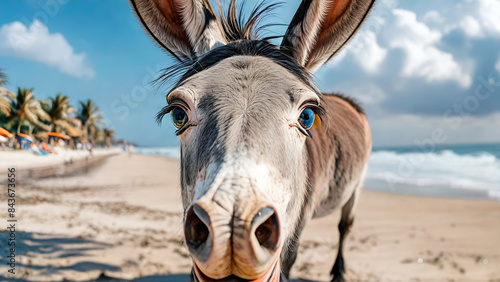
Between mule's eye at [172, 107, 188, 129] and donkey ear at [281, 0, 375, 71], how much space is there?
107cm

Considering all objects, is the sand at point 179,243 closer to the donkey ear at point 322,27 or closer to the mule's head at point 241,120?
the mule's head at point 241,120

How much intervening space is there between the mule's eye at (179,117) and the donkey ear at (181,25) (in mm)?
832

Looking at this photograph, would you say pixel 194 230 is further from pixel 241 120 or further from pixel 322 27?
pixel 322 27

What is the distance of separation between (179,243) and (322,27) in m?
5.57

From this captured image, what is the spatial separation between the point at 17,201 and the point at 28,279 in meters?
6.43

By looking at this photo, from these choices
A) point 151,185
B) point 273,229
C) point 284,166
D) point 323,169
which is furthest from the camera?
point 151,185

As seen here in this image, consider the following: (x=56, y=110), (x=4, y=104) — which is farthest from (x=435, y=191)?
(x=56, y=110)

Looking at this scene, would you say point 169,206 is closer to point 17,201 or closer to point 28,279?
point 17,201

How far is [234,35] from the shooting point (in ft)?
9.05

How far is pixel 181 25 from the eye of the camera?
2570 millimetres

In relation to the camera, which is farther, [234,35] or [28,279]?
[28,279]

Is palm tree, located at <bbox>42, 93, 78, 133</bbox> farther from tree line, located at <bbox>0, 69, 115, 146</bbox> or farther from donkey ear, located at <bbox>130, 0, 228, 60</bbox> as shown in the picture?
donkey ear, located at <bbox>130, 0, 228, 60</bbox>

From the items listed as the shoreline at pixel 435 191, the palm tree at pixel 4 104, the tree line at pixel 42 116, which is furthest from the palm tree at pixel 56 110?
the shoreline at pixel 435 191

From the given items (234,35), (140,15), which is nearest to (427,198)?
(234,35)
